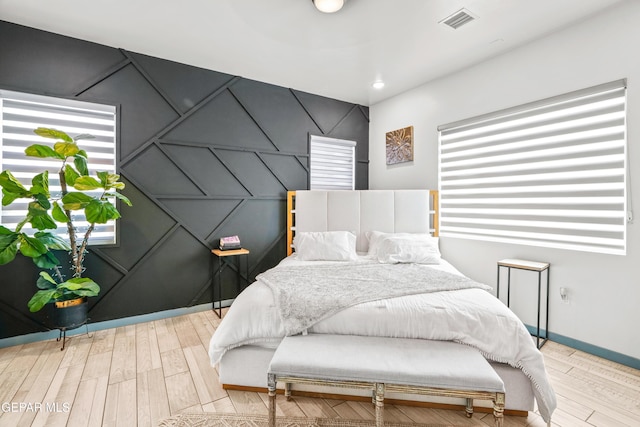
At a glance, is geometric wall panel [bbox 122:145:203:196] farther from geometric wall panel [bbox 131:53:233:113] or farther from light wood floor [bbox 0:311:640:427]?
light wood floor [bbox 0:311:640:427]

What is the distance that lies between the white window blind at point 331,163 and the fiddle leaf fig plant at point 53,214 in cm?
244

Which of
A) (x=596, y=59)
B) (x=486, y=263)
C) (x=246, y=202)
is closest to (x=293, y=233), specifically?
(x=246, y=202)

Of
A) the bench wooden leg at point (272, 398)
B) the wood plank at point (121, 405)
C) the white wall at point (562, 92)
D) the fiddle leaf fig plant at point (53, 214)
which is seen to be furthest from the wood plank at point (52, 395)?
the white wall at point (562, 92)

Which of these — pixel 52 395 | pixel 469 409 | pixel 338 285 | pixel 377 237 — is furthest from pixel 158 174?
pixel 469 409

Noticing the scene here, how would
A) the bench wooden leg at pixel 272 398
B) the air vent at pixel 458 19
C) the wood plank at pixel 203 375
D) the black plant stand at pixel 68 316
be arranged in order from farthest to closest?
the black plant stand at pixel 68 316
the air vent at pixel 458 19
the wood plank at pixel 203 375
the bench wooden leg at pixel 272 398

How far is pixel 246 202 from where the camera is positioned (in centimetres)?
372

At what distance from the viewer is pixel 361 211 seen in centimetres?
380

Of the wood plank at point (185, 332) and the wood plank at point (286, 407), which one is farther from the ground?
the wood plank at point (185, 332)

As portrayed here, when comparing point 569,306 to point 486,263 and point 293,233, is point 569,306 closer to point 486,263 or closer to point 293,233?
point 486,263

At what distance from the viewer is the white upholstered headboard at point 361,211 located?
12.1 ft

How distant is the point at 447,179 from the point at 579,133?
131 cm

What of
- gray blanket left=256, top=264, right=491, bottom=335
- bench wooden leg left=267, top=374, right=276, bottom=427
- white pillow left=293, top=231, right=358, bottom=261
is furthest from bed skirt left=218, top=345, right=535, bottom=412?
white pillow left=293, top=231, right=358, bottom=261

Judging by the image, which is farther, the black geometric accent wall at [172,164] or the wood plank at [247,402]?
the black geometric accent wall at [172,164]

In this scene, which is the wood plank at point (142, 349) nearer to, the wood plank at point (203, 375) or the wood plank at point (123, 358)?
the wood plank at point (123, 358)
